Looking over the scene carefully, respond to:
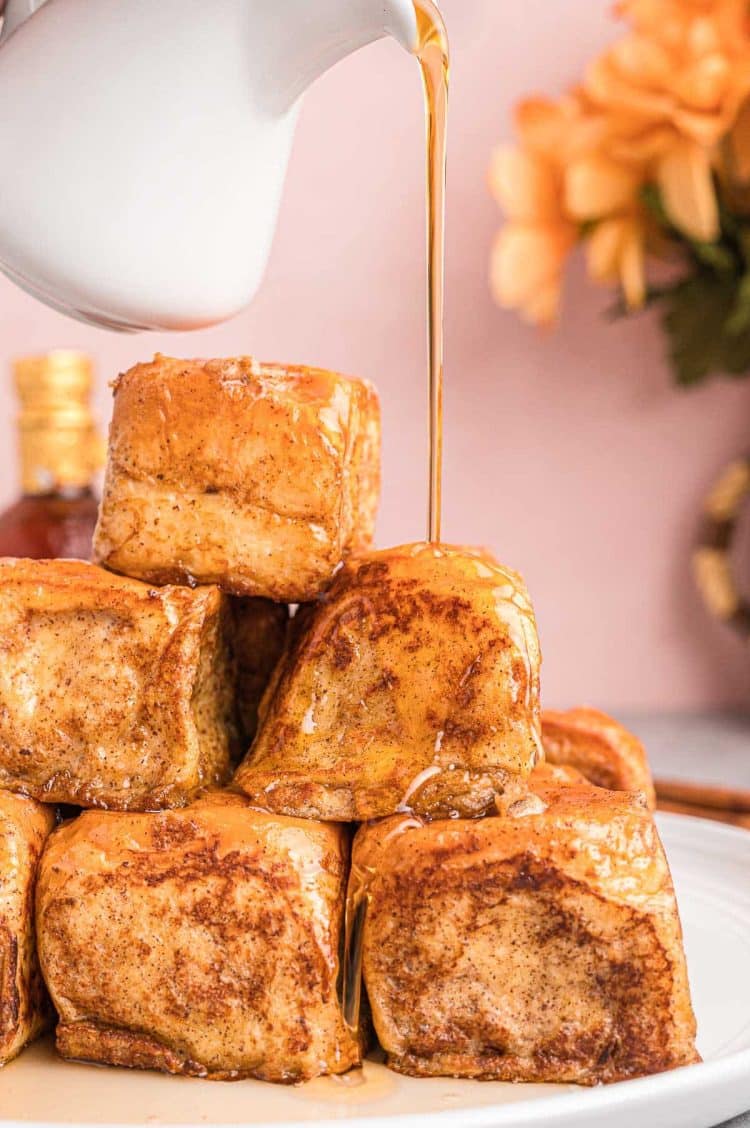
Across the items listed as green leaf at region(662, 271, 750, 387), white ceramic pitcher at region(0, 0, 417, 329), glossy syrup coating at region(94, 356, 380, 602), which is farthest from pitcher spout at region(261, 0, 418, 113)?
green leaf at region(662, 271, 750, 387)

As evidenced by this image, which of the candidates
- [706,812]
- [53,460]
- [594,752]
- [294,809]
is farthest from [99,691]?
[706,812]

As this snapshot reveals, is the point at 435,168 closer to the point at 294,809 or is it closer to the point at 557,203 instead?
the point at 294,809

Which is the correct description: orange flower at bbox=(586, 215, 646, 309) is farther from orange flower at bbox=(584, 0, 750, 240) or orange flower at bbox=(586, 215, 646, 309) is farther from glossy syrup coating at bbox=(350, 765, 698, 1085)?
glossy syrup coating at bbox=(350, 765, 698, 1085)

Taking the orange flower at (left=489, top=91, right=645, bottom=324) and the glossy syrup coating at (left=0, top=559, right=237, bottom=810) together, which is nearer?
the glossy syrup coating at (left=0, top=559, right=237, bottom=810)

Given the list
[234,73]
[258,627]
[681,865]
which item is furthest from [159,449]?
[681,865]

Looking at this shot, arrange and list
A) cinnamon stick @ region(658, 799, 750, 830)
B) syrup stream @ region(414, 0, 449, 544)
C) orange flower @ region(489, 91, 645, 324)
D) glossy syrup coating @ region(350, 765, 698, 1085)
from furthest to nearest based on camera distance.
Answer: orange flower @ region(489, 91, 645, 324) → cinnamon stick @ region(658, 799, 750, 830) → syrup stream @ region(414, 0, 449, 544) → glossy syrup coating @ region(350, 765, 698, 1085)

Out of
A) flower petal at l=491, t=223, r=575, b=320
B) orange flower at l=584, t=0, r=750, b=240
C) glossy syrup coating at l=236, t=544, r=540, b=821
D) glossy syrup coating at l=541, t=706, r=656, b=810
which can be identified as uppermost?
orange flower at l=584, t=0, r=750, b=240

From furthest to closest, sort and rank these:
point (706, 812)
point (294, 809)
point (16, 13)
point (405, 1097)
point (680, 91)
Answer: point (680, 91)
point (706, 812)
point (16, 13)
point (294, 809)
point (405, 1097)

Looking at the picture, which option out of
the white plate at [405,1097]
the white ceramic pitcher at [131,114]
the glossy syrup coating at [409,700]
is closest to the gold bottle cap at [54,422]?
the white ceramic pitcher at [131,114]
